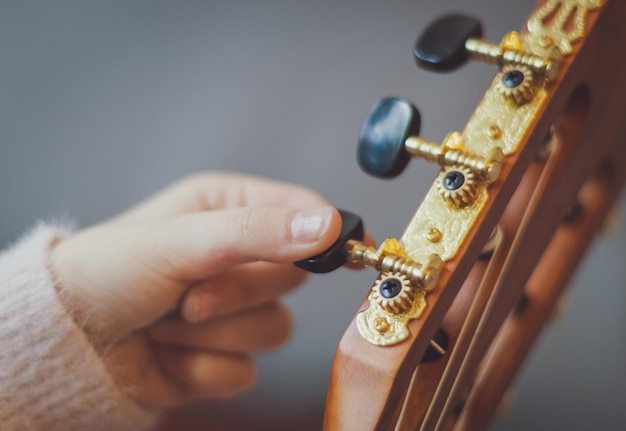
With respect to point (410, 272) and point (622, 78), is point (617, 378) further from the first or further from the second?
point (410, 272)

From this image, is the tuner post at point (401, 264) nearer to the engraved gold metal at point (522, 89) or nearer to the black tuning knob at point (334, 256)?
the black tuning knob at point (334, 256)

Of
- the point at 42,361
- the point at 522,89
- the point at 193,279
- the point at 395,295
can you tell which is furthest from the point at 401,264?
the point at 42,361

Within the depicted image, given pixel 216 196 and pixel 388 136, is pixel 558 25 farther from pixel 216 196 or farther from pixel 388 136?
pixel 216 196

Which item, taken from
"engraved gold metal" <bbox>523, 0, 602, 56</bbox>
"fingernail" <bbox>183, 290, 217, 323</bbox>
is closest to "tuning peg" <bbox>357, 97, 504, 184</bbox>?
"engraved gold metal" <bbox>523, 0, 602, 56</bbox>

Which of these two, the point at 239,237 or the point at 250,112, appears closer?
the point at 239,237

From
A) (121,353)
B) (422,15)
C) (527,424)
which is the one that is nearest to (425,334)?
(121,353)

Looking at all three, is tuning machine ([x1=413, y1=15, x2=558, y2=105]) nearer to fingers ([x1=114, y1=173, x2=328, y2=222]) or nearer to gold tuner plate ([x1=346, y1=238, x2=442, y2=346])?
gold tuner plate ([x1=346, y1=238, x2=442, y2=346])
